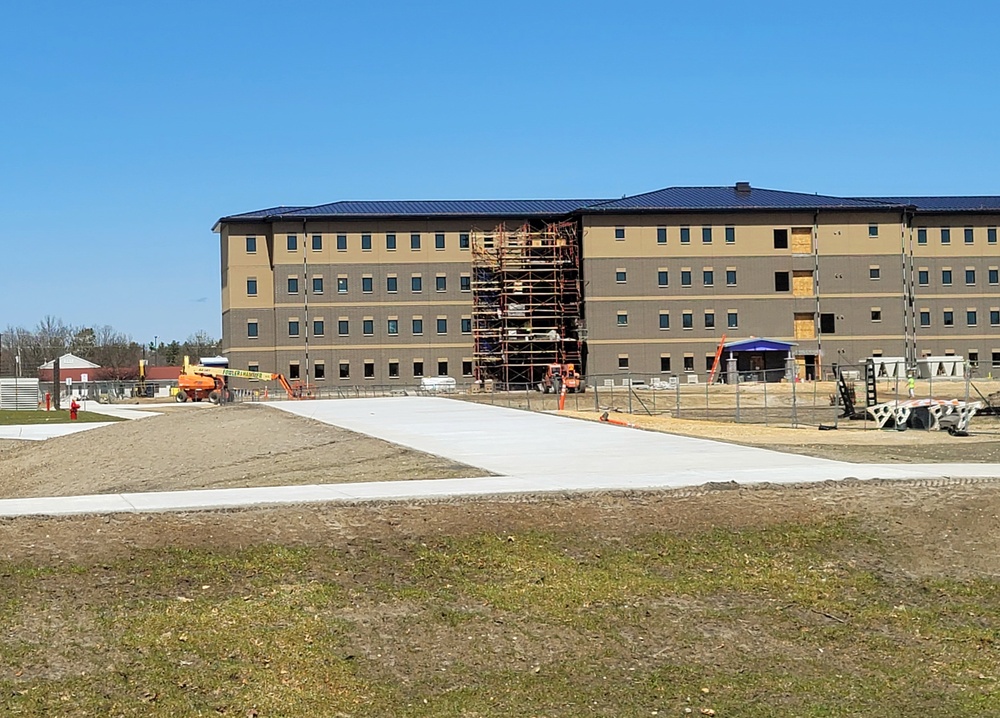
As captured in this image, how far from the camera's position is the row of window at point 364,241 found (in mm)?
92000

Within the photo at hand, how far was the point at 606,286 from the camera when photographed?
9131cm

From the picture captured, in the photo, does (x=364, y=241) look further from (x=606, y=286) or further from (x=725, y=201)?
(x=725, y=201)

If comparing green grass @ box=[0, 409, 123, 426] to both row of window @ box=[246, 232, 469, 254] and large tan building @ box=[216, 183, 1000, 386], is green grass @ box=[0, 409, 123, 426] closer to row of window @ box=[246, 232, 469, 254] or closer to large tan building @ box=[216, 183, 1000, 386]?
large tan building @ box=[216, 183, 1000, 386]

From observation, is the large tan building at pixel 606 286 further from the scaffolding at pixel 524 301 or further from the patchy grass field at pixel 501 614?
the patchy grass field at pixel 501 614

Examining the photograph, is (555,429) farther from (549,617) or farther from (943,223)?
(943,223)

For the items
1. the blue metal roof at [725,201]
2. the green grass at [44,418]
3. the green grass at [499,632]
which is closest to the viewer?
the green grass at [499,632]

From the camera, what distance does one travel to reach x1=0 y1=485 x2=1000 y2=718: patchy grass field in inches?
370

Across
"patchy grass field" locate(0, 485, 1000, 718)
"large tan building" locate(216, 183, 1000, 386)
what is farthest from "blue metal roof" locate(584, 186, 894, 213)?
"patchy grass field" locate(0, 485, 1000, 718)

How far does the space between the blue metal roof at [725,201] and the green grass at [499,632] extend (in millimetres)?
79433

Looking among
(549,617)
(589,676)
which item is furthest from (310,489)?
(589,676)

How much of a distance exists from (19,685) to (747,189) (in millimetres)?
91649

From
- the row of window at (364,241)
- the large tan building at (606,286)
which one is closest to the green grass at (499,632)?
the large tan building at (606,286)

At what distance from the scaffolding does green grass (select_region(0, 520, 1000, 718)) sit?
79.5 metres

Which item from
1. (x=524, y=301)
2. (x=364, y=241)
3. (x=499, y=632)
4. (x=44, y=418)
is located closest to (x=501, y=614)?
(x=499, y=632)
